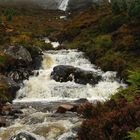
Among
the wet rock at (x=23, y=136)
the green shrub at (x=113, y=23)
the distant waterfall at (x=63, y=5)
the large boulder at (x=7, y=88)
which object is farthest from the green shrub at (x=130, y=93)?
the distant waterfall at (x=63, y=5)

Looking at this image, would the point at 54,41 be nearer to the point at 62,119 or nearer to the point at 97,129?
the point at 62,119

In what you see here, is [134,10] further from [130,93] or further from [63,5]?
[63,5]

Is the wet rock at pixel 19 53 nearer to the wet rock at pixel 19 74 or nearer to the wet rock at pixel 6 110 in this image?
the wet rock at pixel 19 74

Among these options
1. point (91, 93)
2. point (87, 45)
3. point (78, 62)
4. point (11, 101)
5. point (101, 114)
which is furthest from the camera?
point (87, 45)

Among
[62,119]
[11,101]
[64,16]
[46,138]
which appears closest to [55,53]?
[11,101]

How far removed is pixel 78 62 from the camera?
38.8 metres

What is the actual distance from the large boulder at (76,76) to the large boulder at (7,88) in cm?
323

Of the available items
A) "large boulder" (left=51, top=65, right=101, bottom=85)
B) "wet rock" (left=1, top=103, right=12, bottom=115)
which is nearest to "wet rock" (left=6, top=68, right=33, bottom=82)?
"large boulder" (left=51, top=65, right=101, bottom=85)

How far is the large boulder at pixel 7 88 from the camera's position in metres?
29.2

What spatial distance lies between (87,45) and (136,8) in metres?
5.39

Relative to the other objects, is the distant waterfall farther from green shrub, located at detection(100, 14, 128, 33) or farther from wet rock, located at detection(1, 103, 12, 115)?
wet rock, located at detection(1, 103, 12, 115)

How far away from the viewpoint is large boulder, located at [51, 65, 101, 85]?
32844 millimetres

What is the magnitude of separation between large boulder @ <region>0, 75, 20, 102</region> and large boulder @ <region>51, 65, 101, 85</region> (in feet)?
10.6

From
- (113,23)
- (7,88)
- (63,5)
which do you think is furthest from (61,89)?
(63,5)
